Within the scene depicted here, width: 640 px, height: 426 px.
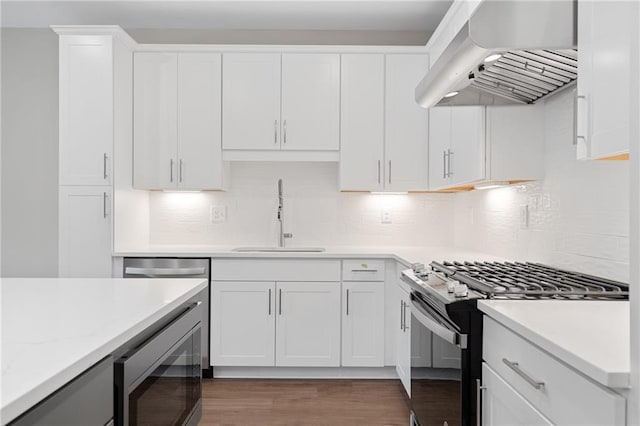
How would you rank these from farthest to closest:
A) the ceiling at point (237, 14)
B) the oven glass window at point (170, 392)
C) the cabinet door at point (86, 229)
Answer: the ceiling at point (237, 14), the cabinet door at point (86, 229), the oven glass window at point (170, 392)

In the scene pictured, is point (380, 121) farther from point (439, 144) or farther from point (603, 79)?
point (603, 79)

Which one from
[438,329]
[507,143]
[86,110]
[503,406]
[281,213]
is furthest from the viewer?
[281,213]

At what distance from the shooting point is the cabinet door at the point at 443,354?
166 cm

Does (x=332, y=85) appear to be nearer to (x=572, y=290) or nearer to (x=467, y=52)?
(x=467, y=52)

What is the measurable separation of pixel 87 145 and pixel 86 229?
1.86 feet

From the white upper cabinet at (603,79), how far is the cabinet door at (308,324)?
2.20 m

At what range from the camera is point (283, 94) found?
3.62m

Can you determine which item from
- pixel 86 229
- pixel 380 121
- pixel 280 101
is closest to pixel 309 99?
pixel 280 101

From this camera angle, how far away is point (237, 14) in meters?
3.67

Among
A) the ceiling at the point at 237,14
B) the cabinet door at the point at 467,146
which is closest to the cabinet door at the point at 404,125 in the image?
the ceiling at the point at 237,14

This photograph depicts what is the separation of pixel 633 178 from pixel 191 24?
143 inches

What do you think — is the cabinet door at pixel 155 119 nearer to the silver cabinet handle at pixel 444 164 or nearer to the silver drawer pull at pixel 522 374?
the silver cabinet handle at pixel 444 164

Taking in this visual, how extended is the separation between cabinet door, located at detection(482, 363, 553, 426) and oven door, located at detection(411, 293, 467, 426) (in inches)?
3.8

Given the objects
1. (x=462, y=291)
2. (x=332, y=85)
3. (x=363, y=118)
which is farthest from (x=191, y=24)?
(x=462, y=291)
